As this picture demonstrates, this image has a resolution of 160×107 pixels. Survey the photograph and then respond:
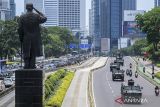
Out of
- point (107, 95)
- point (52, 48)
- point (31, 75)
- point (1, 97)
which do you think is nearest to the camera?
point (31, 75)

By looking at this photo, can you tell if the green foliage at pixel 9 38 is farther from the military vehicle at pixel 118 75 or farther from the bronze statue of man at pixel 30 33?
the bronze statue of man at pixel 30 33

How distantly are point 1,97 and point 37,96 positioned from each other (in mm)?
29729

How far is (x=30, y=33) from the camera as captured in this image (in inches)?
→ 866

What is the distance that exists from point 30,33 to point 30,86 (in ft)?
7.42

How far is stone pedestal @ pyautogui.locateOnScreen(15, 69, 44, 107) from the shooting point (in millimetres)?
21016

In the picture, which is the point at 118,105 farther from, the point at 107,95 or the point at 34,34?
the point at 34,34

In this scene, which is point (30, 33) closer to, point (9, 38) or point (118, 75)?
Answer: point (118, 75)

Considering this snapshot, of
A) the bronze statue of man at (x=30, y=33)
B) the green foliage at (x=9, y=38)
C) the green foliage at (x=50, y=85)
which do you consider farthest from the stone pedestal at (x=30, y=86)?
the green foliage at (x=9, y=38)

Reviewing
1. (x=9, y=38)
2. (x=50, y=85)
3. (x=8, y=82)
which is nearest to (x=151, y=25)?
(x=9, y=38)

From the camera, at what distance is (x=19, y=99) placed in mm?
21172

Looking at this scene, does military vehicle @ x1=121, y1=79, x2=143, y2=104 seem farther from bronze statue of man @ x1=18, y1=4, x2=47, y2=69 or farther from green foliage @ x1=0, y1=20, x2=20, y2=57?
green foliage @ x1=0, y1=20, x2=20, y2=57

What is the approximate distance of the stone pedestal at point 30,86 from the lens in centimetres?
2102

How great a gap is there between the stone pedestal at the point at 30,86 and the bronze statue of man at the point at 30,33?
82 centimetres

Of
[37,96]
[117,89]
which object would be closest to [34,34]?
[37,96]
